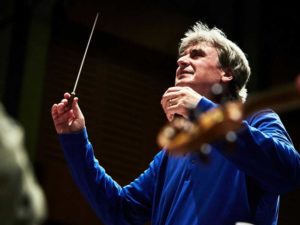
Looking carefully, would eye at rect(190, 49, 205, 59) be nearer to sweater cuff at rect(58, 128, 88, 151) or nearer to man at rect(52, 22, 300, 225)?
man at rect(52, 22, 300, 225)

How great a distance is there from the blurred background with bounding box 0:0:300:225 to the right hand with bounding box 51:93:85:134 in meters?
2.21

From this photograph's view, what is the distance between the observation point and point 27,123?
5078mm

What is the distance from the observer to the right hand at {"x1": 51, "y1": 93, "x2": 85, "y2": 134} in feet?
9.17

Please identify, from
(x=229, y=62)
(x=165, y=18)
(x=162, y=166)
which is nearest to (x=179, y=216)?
(x=162, y=166)

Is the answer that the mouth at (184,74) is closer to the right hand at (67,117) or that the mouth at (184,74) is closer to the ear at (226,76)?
the ear at (226,76)

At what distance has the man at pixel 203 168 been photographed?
239 centimetres

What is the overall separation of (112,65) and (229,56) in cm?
262

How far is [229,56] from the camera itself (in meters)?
3.10

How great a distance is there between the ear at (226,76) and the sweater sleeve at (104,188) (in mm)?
442

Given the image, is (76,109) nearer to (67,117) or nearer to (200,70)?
(67,117)

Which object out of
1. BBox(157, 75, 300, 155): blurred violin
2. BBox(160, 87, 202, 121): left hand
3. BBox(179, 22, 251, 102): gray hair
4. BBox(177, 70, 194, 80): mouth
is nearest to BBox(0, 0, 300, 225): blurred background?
BBox(179, 22, 251, 102): gray hair

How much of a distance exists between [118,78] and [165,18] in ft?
2.33

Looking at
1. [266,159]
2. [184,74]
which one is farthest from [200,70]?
[266,159]

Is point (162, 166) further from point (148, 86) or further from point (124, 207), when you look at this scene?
point (148, 86)
